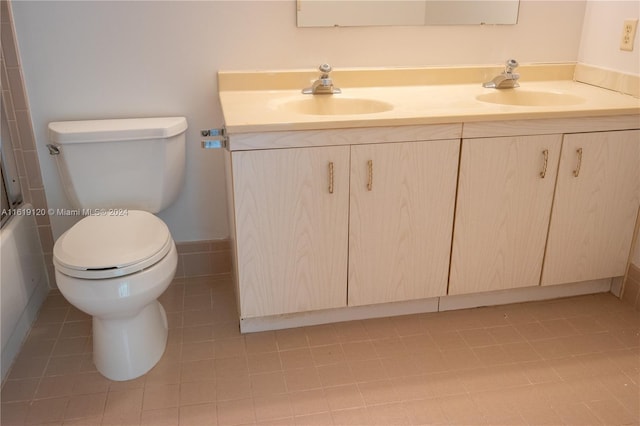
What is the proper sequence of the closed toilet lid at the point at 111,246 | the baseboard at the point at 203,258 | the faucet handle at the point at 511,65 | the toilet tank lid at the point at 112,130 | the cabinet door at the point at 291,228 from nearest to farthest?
the closed toilet lid at the point at 111,246 → the cabinet door at the point at 291,228 → the toilet tank lid at the point at 112,130 → the faucet handle at the point at 511,65 → the baseboard at the point at 203,258

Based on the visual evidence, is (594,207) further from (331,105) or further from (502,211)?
(331,105)

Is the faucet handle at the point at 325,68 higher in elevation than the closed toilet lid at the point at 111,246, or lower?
higher

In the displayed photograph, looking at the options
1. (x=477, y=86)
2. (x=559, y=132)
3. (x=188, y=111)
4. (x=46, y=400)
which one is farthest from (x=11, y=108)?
(x=559, y=132)

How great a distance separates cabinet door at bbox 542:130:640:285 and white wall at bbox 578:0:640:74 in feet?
1.18

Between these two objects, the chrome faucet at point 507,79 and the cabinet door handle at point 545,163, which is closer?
the cabinet door handle at point 545,163

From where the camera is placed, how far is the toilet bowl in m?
1.57

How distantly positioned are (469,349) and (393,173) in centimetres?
69

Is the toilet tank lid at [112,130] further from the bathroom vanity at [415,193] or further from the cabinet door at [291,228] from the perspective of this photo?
the cabinet door at [291,228]

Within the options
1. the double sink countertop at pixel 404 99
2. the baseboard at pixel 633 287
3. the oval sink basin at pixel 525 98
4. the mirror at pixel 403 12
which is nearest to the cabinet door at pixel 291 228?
the double sink countertop at pixel 404 99

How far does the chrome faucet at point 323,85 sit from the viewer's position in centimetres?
201

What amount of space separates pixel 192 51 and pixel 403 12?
854mm

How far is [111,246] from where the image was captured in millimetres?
1653

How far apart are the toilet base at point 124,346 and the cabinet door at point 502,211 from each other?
44.1 inches

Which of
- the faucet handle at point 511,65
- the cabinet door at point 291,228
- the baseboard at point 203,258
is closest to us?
the cabinet door at point 291,228
